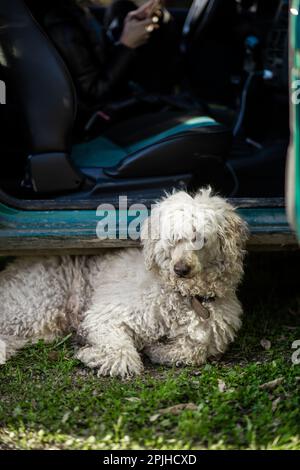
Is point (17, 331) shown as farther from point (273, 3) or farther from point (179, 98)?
point (273, 3)

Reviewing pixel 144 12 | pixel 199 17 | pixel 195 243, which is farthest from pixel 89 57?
pixel 195 243

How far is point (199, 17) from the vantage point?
5266 millimetres

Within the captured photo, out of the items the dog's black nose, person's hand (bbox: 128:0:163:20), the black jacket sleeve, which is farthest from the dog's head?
person's hand (bbox: 128:0:163:20)

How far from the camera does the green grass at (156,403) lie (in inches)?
121

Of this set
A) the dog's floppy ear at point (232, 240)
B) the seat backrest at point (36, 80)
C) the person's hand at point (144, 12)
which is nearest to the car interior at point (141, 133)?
the seat backrest at point (36, 80)

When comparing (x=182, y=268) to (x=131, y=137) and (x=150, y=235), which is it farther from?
(x=131, y=137)

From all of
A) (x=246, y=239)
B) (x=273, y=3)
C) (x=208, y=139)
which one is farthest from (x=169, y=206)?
(x=273, y=3)

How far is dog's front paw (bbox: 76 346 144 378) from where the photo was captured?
3.64 meters

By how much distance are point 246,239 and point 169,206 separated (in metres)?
0.47

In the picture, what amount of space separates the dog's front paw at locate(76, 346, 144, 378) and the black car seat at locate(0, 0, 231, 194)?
1.00m

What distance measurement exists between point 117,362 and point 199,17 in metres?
2.89

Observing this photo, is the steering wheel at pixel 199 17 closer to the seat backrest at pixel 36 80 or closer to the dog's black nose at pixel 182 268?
the seat backrest at pixel 36 80

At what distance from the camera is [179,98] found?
5.21 metres

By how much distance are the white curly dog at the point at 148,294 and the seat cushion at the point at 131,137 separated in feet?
2.06
